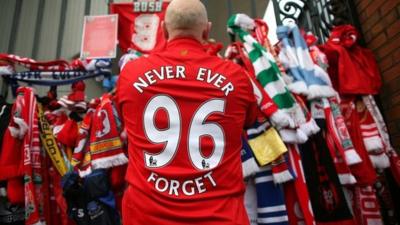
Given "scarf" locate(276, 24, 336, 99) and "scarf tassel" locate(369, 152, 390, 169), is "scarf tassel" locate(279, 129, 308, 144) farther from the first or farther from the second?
"scarf tassel" locate(369, 152, 390, 169)

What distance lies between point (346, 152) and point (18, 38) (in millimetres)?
2924

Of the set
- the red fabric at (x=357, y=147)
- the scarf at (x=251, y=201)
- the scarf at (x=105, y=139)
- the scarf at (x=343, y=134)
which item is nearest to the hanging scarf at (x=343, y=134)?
the scarf at (x=343, y=134)

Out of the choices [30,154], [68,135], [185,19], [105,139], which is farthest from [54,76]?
[185,19]

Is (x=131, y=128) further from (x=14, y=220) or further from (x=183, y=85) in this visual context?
(x=14, y=220)

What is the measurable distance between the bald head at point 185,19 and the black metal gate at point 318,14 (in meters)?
1.51

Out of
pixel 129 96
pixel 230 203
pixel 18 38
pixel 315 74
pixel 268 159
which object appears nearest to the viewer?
pixel 230 203

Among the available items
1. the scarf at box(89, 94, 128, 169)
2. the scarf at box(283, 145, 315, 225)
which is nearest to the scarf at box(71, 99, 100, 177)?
the scarf at box(89, 94, 128, 169)

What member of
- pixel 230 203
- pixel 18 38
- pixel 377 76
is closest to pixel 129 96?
pixel 230 203

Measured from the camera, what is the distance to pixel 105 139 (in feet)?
6.05

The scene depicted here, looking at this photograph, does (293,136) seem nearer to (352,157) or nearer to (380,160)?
(352,157)

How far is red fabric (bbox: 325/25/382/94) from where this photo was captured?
2.06 metres

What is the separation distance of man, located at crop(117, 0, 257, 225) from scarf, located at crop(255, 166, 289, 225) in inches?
23.0

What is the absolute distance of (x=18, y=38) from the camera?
9.37 feet

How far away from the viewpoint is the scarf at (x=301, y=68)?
190 cm
